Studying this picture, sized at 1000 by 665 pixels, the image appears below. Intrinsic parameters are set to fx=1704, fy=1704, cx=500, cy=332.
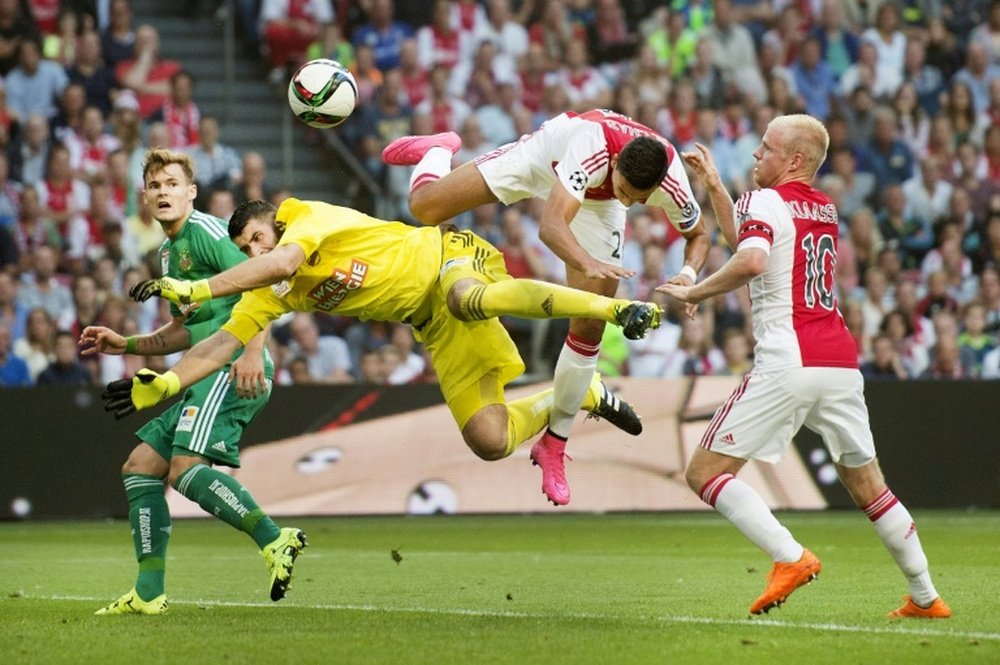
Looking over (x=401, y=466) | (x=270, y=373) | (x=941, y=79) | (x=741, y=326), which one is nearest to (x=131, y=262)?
(x=401, y=466)

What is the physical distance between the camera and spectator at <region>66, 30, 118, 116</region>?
1922cm

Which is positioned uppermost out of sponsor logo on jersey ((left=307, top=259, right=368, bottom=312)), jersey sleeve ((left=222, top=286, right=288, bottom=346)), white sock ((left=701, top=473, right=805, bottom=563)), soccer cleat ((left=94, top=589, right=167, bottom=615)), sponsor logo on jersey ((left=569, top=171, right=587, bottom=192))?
sponsor logo on jersey ((left=569, top=171, right=587, bottom=192))

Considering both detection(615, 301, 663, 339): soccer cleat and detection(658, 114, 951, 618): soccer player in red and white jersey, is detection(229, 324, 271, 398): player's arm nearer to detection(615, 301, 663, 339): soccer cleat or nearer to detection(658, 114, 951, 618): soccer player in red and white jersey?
detection(615, 301, 663, 339): soccer cleat

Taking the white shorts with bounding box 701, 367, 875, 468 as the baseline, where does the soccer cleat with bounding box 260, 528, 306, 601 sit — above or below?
below

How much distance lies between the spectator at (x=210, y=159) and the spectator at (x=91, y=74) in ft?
4.19

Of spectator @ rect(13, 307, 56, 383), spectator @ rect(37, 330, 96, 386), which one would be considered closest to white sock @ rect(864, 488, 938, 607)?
spectator @ rect(37, 330, 96, 386)

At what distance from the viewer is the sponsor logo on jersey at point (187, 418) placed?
9.04 metres

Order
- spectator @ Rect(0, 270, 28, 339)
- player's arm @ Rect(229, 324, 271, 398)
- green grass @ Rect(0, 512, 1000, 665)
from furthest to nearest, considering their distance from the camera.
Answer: spectator @ Rect(0, 270, 28, 339)
player's arm @ Rect(229, 324, 271, 398)
green grass @ Rect(0, 512, 1000, 665)

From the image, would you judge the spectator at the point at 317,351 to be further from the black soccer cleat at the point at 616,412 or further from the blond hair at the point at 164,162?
the blond hair at the point at 164,162

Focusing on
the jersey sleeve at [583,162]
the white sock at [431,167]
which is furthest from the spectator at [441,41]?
the jersey sleeve at [583,162]

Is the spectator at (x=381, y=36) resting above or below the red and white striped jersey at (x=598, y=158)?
below

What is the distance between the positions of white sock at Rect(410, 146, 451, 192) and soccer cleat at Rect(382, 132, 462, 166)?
2.4 inches

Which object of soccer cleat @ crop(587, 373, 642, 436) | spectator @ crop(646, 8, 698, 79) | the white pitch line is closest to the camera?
the white pitch line

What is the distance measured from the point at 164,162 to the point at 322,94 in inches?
43.4
